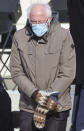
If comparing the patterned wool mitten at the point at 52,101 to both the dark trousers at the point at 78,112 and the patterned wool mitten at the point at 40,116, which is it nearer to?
the patterned wool mitten at the point at 40,116

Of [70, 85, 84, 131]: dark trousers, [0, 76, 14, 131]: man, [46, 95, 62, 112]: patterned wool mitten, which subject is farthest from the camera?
[70, 85, 84, 131]: dark trousers

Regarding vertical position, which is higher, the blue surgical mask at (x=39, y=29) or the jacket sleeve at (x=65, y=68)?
the blue surgical mask at (x=39, y=29)

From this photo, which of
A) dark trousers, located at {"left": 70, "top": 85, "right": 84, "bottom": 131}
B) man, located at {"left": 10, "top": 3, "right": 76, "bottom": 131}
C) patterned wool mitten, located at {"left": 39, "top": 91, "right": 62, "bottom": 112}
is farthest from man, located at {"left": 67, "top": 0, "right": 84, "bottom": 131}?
patterned wool mitten, located at {"left": 39, "top": 91, "right": 62, "bottom": 112}

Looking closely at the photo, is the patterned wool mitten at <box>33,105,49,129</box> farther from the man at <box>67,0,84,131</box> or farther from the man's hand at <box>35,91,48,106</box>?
the man at <box>67,0,84,131</box>

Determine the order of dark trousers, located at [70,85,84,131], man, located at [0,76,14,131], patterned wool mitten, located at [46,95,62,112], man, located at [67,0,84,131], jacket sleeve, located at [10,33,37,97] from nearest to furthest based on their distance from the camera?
patterned wool mitten, located at [46,95,62,112]
jacket sleeve, located at [10,33,37,97]
man, located at [0,76,14,131]
man, located at [67,0,84,131]
dark trousers, located at [70,85,84,131]

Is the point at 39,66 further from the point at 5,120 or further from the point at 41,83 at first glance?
the point at 5,120

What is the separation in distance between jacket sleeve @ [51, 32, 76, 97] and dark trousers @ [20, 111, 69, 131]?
9.2 inches

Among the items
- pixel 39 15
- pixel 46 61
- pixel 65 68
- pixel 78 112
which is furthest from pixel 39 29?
A: pixel 78 112

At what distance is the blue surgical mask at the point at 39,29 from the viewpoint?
356 centimetres

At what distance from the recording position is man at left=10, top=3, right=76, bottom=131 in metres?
3.58

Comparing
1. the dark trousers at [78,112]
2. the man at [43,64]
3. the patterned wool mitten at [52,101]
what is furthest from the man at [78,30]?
the patterned wool mitten at [52,101]

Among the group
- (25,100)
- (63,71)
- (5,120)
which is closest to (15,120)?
(5,120)

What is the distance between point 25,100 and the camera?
3.79m

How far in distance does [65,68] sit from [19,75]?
1.45ft
